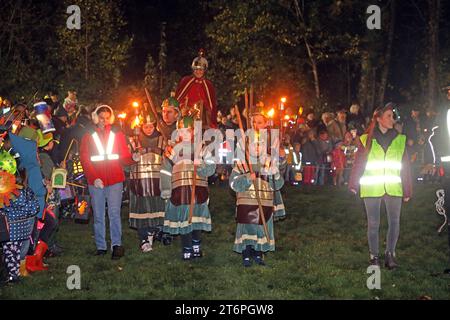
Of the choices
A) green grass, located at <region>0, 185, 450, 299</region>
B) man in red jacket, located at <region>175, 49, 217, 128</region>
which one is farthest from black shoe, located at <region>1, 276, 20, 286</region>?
man in red jacket, located at <region>175, 49, 217, 128</region>

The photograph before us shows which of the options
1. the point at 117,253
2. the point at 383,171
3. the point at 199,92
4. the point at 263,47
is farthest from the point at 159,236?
the point at 263,47

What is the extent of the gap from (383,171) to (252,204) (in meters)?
1.75

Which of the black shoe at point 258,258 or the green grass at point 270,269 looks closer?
the green grass at point 270,269

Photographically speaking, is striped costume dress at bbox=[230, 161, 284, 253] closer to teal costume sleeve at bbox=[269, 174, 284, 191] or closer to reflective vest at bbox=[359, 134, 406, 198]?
teal costume sleeve at bbox=[269, 174, 284, 191]

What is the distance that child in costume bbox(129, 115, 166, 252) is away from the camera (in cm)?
1052

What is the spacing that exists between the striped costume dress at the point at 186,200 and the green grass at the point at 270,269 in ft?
1.66

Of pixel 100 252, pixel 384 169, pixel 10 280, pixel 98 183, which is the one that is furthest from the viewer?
pixel 100 252

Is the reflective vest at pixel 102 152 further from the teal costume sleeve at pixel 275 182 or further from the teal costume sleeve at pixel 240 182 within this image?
the teal costume sleeve at pixel 275 182

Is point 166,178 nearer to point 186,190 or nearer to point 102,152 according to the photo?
point 186,190

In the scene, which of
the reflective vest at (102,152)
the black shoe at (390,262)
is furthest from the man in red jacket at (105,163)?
the black shoe at (390,262)

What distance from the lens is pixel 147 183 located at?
10.6m

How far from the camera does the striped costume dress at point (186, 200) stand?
9758 mm

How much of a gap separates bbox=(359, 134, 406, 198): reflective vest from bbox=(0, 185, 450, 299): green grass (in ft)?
3.49

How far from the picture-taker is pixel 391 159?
9.19 metres
